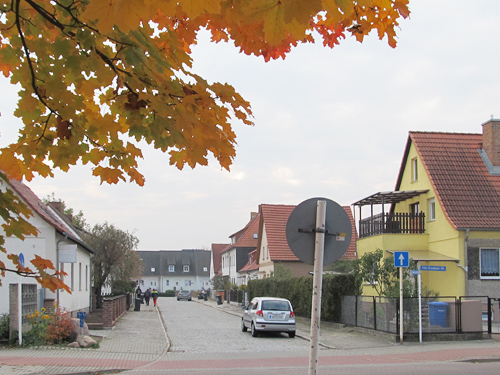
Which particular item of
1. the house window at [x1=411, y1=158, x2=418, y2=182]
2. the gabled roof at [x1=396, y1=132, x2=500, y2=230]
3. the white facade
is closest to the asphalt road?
the gabled roof at [x1=396, y1=132, x2=500, y2=230]

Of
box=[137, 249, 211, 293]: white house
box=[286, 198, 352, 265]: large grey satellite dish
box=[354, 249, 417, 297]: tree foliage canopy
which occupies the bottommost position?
box=[137, 249, 211, 293]: white house

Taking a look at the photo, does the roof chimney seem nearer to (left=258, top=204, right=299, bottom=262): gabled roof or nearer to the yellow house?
the yellow house

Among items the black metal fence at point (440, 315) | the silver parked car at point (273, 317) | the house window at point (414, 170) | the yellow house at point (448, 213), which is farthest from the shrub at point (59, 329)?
the house window at point (414, 170)

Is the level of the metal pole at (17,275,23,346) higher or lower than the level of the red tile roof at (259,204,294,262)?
lower

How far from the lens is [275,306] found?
2122cm

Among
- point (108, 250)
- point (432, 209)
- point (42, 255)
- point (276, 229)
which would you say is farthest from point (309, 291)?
point (276, 229)

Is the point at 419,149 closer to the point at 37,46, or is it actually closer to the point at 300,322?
the point at 300,322

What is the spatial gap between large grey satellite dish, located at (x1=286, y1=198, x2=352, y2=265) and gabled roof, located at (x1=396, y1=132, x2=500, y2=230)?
21.0 metres

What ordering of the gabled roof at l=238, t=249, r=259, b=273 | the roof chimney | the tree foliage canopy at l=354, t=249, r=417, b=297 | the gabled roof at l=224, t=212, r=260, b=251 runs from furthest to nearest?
the gabled roof at l=224, t=212, r=260, b=251 → the gabled roof at l=238, t=249, r=259, b=273 → the roof chimney → the tree foliage canopy at l=354, t=249, r=417, b=297

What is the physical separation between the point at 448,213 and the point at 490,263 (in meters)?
2.79

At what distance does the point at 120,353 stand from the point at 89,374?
12.2 feet

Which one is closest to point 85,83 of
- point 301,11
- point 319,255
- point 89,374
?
point 301,11

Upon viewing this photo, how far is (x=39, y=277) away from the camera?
4191 mm

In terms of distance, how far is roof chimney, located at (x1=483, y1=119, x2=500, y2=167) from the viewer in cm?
2825
